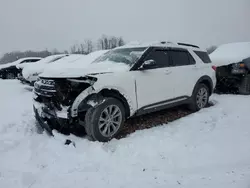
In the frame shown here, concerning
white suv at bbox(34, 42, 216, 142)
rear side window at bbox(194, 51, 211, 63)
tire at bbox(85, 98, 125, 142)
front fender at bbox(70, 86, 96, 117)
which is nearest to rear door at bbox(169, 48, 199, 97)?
white suv at bbox(34, 42, 216, 142)

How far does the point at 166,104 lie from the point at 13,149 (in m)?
3.05

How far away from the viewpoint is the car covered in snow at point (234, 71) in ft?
21.3

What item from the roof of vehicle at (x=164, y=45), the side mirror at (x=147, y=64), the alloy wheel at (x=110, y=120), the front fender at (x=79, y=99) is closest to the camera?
the front fender at (x=79, y=99)

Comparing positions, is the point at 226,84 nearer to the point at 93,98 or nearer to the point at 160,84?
the point at 160,84

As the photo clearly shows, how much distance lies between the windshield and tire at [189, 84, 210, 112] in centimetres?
191

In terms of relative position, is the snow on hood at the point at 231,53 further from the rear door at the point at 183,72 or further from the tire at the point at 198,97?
the rear door at the point at 183,72

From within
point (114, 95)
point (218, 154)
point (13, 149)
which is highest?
point (114, 95)

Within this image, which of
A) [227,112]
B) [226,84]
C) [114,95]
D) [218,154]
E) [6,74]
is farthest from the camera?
[6,74]

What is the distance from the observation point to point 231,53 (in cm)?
736

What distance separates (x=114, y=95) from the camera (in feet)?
12.0

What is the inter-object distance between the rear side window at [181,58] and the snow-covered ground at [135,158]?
149cm

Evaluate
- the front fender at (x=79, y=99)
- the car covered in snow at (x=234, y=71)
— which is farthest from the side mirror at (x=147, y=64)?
the car covered in snow at (x=234, y=71)

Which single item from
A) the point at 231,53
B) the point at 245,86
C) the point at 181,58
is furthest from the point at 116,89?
the point at 231,53

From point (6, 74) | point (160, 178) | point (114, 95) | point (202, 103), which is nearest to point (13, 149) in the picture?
point (114, 95)
